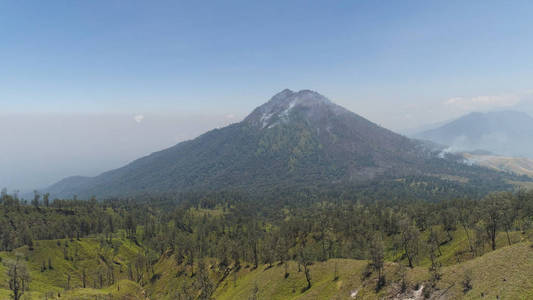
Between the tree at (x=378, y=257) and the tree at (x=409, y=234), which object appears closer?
the tree at (x=378, y=257)

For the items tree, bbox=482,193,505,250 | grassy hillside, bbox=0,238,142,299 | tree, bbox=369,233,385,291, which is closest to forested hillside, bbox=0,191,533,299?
tree, bbox=369,233,385,291

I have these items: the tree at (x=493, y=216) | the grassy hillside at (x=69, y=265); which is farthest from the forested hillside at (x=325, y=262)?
the grassy hillside at (x=69, y=265)

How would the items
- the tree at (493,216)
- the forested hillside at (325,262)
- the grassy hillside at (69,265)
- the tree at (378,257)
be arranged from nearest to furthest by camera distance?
the forested hillside at (325,262)
the tree at (378,257)
the tree at (493,216)
the grassy hillside at (69,265)

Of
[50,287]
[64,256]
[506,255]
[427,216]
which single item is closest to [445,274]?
[506,255]

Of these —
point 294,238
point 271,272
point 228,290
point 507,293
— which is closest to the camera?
point 507,293

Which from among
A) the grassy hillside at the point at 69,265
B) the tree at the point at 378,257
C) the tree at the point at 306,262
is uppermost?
the tree at the point at 378,257

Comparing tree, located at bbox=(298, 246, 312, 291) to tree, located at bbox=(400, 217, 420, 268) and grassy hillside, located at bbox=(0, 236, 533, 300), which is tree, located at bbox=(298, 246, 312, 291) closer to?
grassy hillside, located at bbox=(0, 236, 533, 300)

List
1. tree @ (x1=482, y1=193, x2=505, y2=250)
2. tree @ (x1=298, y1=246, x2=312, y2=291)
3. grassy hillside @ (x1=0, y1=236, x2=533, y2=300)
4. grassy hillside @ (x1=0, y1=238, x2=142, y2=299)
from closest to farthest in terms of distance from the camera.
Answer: grassy hillside @ (x1=0, y1=236, x2=533, y2=300)
tree @ (x1=482, y1=193, x2=505, y2=250)
tree @ (x1=298, y1=246, x2=312, y2=291)
grassy hillside @ (x1=0, y1=238, x2=142, y2=299)

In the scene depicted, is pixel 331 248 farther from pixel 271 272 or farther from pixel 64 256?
pixel 64 256

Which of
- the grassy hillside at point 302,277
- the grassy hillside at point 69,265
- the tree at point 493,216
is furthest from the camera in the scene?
the grassy hillside at point 69,265

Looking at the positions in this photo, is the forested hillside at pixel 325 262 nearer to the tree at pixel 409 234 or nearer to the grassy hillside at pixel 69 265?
the tree at pixel 409 234

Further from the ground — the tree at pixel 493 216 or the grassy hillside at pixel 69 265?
the tree at pixel 493 216
